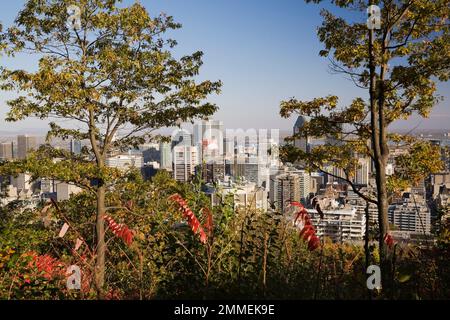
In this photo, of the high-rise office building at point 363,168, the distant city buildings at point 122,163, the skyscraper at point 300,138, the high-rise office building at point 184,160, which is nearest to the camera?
the skyscraper at point 300,138

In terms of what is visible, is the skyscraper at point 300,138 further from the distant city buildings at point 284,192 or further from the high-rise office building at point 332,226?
the high-rise office building at point 332,226

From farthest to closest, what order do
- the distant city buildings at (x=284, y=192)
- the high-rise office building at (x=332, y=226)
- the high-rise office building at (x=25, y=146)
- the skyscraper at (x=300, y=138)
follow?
the high-rise office building at (x=25, y=146), the skyscraper at (x=300, y=138), the distant city buildings at (x=284, y=192), the high-rise office building at (x=332, y=226)

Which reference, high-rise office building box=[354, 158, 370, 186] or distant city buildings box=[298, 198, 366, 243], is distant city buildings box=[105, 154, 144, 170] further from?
high-rise office building box=[354, 158, 370, 186]

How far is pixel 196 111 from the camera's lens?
7121 mm

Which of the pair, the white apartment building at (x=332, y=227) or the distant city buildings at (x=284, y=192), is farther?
the distant city buildings at (x=284, y=192)

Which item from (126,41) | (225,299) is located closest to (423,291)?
(225,299)

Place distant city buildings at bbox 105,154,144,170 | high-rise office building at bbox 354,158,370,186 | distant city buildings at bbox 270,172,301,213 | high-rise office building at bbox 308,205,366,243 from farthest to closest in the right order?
distant city buildings at bbox 105,154,144,170 → high-rise office building at bbox 354,158,370,186 → distant city buildings at bbox 270,172,301,213 → high-rise office building at bbox 308,205,366,243

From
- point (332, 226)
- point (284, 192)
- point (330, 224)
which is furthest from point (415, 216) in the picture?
point (332, 226)

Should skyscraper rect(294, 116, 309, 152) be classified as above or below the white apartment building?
above

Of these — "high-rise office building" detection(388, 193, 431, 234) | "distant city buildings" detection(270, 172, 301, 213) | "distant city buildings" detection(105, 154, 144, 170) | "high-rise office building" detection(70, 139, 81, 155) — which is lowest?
"high-rise office building" detection(388, 193, 431, 234)

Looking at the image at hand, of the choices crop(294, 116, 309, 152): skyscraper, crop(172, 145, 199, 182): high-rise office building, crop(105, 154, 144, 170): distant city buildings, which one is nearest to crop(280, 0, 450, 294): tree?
crop(294, 116, 309, 152): skyscraper

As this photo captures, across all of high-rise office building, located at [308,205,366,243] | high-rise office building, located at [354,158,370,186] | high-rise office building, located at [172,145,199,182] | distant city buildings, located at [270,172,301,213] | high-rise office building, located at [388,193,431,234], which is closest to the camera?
high-rise office building, located at [388,193,431,234]

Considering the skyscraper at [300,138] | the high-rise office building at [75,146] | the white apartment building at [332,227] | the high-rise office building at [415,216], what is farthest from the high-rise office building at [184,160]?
the white apartment building at [332,227]

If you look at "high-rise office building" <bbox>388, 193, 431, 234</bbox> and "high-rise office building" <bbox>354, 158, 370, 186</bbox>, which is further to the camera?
"high-rise office building" <bbox>354, 158, 370, 186</bbox>
